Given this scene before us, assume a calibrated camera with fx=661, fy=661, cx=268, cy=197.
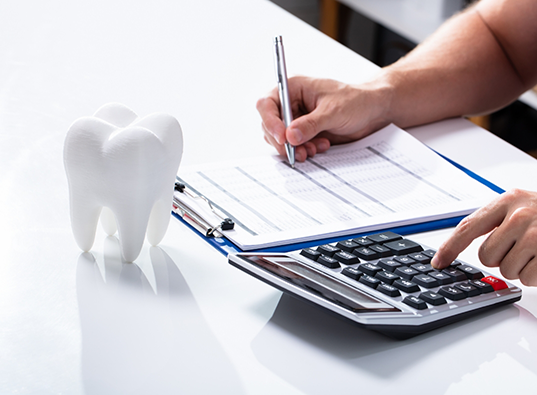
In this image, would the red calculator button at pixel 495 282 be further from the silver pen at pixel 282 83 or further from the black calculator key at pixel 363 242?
the silver pen at pixel 282 83

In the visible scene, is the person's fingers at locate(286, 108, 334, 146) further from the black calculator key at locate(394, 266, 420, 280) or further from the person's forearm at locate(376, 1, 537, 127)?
the black calculator key at locate(394, 266, 420, 280)

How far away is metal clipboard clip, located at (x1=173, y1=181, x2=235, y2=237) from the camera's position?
0.64m

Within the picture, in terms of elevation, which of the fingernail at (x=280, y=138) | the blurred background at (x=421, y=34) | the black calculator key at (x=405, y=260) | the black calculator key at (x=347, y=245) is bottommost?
the blurred background at (x=421, y=34)

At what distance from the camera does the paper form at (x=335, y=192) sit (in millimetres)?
657

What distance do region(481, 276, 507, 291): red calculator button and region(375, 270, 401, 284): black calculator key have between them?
85mm

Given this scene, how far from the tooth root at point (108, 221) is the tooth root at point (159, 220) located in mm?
35

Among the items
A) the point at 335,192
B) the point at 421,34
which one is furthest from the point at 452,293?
the point at 421,34

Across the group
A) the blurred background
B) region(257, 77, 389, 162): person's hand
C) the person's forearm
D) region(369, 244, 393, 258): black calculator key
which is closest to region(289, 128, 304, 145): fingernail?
region(257, 77, 389, 162): person's hand

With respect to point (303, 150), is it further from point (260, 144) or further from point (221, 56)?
point (221, 56)

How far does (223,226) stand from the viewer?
2.09 ft

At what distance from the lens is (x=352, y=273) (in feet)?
1.74

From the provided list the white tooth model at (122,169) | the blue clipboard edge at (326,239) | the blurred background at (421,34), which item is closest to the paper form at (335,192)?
the blue clipboard edge at (326,239)

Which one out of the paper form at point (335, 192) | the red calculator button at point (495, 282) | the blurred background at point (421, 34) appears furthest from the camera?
the blurred background at point (421, 34)

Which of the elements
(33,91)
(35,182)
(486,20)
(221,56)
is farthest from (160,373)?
(486,20)
